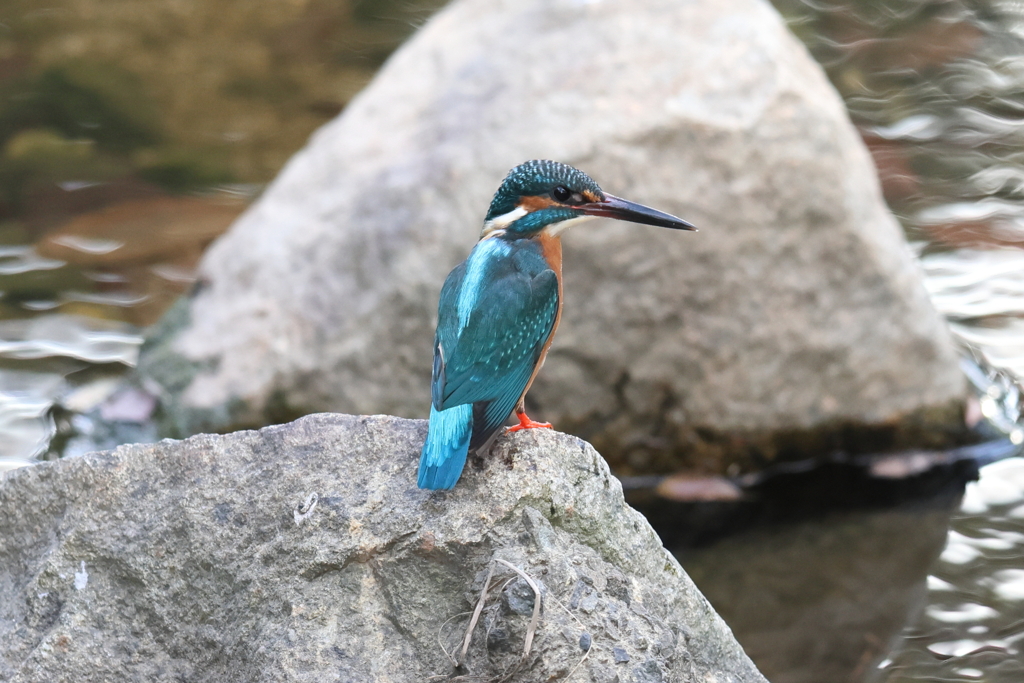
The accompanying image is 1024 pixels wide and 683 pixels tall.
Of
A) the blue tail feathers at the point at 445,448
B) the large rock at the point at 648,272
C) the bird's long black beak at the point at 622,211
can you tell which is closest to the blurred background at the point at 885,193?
the large rock at the point at 648,272

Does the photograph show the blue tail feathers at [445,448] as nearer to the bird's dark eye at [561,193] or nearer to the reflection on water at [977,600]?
the bird's dark eye at [561,193]

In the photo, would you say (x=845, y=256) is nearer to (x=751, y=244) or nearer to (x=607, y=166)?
(x=751, y=244)

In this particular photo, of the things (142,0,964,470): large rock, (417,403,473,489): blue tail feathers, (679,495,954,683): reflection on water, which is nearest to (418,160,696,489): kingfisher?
(417,403,473,489): blue tail feathers

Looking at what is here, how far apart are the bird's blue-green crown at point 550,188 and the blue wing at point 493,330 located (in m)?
0.09

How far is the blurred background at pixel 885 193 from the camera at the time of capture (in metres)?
3.96

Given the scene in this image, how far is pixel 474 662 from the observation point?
78.7 inches

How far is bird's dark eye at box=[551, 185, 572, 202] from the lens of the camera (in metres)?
2.70

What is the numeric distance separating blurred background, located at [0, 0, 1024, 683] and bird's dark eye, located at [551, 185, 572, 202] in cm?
180

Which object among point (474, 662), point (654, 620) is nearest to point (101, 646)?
point (474, 662)

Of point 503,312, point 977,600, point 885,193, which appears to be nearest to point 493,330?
point 503,312

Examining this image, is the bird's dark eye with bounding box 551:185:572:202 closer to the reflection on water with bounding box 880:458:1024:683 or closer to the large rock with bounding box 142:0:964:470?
the large rock with bounding box 142:0:964:470

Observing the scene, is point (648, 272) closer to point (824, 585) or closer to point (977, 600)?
point (824, 585)

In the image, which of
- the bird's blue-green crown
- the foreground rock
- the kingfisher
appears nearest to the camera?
the foreground rock

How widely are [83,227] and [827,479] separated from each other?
13.8 ft
